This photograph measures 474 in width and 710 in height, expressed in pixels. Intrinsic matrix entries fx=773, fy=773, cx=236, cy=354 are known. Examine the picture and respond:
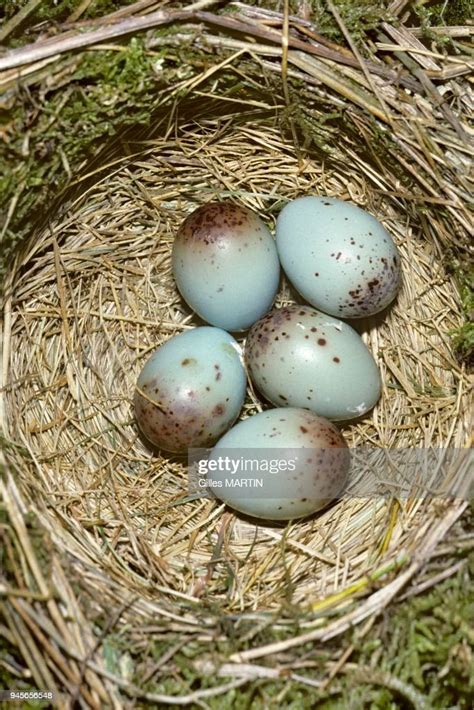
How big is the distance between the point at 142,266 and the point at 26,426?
610 mm

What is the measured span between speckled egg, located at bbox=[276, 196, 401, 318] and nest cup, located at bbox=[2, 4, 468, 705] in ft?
0.44

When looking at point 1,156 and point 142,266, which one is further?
point 142,266

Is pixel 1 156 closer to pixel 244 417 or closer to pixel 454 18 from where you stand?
pixel 244 417

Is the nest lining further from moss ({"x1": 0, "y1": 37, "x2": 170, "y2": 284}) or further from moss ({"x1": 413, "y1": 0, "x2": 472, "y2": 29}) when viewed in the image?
moss ({"x1": 413, "y1": 0, "x2": 472, "y2": 29})

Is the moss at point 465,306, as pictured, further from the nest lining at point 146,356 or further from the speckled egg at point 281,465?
the speckled egg at point 281,465

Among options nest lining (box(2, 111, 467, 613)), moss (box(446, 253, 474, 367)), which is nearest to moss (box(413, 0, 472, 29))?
nest lining (box(2, 111, 467, 613))

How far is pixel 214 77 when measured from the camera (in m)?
2.01

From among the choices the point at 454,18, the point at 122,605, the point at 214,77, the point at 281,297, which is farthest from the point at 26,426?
the point at 454,18

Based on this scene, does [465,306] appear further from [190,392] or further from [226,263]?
[190,392]

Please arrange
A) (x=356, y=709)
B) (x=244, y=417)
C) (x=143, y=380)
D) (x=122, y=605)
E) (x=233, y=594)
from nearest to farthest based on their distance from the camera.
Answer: (x=356, y=709) < (x=122, y=605) < (x=233, y=594) < (x=143, y=380) < (x=244, y=417)

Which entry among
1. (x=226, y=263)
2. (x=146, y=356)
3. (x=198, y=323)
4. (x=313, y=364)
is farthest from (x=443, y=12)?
(x=146, y=356)

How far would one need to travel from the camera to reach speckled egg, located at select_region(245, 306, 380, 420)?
80.8 inches

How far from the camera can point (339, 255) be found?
6.75 ft

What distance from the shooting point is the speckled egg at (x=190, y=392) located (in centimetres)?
205
